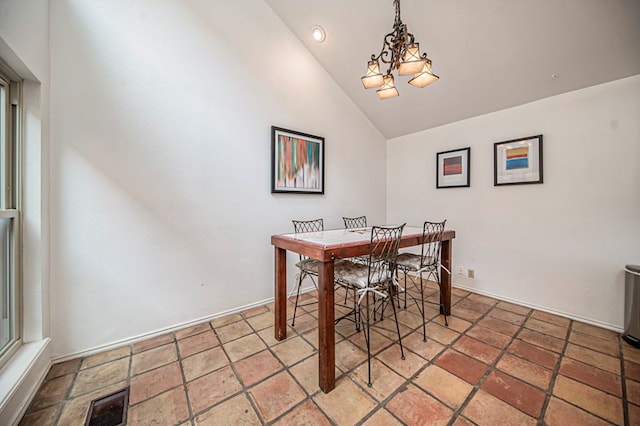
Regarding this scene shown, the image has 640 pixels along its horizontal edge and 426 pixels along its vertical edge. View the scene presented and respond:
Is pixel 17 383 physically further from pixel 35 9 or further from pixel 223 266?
pixel 35 9

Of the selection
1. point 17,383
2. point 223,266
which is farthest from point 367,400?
point 17,383

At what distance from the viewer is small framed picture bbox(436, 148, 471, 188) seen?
3110mm

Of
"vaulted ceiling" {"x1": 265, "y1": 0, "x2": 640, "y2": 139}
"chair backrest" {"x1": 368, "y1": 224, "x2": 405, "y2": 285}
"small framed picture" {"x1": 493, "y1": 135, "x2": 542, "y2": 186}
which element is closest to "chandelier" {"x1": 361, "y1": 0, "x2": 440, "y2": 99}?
"vaulted ceiling" {"x1": 265, "y1": 0, "x2": 640, "y2": 139}

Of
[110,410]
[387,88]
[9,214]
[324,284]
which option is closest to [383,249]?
[324,284]

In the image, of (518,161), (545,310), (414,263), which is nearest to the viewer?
(414,263)

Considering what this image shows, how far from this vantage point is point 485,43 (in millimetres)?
2260

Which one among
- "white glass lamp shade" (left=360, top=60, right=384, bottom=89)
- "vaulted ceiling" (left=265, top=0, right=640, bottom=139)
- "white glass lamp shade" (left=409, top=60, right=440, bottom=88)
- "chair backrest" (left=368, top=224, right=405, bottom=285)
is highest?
"vaulted ceiling" (left=265, top=0, right=640, bottom=139)

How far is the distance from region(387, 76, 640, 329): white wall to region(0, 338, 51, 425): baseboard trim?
3970 millimetres

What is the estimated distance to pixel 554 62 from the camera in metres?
2.19

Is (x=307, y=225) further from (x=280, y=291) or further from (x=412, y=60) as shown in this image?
(x=412, y=60)

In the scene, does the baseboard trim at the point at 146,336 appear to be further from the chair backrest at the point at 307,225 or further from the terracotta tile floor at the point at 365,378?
the chair backrest at the point at 307,225

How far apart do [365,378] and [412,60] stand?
2172 millimetres

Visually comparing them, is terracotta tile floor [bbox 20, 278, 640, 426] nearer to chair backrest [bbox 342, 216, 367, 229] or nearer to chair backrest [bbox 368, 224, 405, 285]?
chair backrest [bbox 368, 224, 405, 285]

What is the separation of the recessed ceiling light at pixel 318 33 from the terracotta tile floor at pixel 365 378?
3189 millimetres
